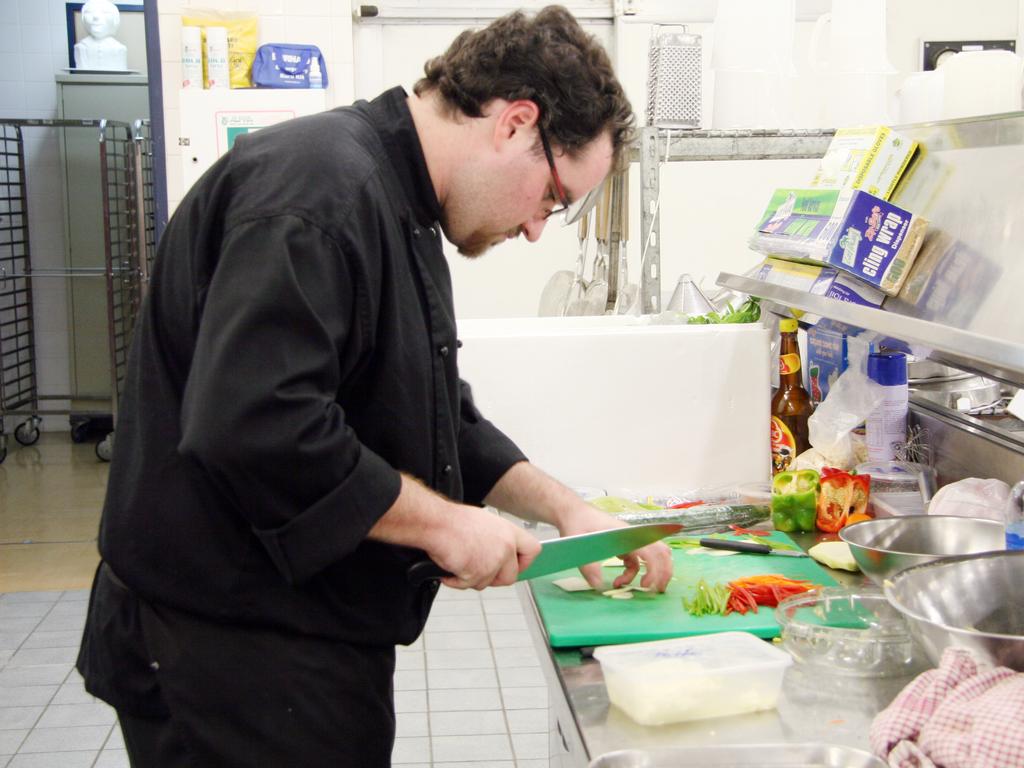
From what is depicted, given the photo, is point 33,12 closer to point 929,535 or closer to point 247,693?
point 247,693

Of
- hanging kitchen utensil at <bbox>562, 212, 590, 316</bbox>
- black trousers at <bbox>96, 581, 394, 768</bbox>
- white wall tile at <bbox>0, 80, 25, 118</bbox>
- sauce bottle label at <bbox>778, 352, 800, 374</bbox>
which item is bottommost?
black trousers at <bbox>96, 581, 394, 768</bbox>

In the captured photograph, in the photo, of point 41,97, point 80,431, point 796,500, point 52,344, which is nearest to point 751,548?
point 796,500

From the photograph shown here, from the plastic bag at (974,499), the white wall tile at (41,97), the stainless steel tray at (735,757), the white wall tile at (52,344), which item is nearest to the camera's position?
the stainless steel tray at (735,757)

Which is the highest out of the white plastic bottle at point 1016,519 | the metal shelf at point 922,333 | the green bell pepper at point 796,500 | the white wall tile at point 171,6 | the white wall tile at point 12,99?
the white wall tile at point 171,6

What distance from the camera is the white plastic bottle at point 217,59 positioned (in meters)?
4.41

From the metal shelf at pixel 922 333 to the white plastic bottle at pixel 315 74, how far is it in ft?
8.97

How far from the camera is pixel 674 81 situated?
99.2 inches

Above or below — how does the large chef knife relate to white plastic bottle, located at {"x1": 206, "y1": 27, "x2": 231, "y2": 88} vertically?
below

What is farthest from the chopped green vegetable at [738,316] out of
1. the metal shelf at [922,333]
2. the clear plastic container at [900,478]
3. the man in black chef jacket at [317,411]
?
the man in black chef jacket at [317,411]

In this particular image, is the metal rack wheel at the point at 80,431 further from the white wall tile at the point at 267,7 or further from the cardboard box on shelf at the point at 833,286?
the cardboard box on shelf at the point at 833,286

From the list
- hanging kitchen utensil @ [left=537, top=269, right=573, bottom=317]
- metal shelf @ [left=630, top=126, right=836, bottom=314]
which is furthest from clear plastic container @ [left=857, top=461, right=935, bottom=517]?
hanging kitchen utensil @ [left=537, top=269, right=573, bottom=317]

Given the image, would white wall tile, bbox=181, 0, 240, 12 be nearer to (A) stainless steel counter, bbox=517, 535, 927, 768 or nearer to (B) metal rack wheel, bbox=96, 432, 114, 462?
(B) metal rack wheel, bbox=96, 432, 114, 462

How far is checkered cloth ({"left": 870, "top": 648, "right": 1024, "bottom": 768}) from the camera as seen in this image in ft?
3.18

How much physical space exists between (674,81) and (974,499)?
1268 mm
